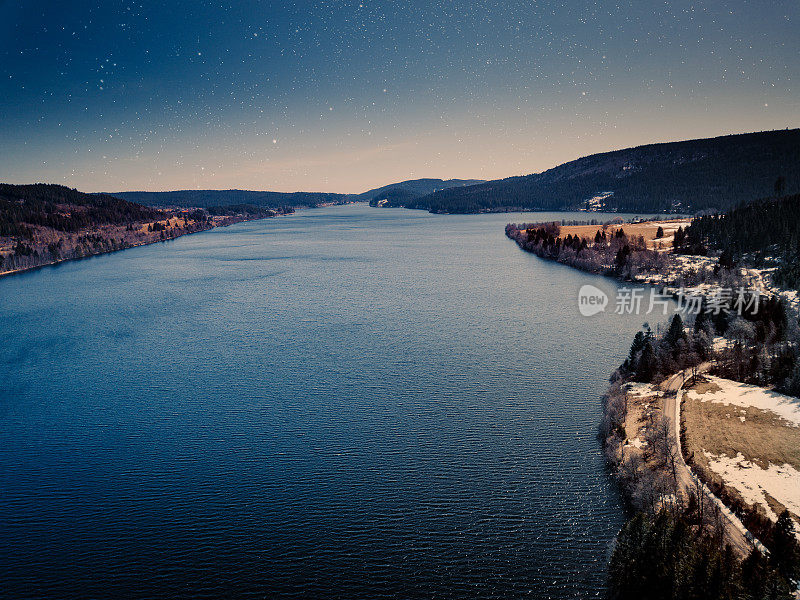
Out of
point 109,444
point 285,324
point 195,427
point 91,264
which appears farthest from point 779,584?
point 91,264

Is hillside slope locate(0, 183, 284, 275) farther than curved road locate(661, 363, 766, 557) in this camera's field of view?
Yes

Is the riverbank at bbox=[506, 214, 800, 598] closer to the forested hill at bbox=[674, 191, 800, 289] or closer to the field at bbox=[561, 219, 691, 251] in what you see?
the forested hill at bbox=[674, 191, 800, 289]

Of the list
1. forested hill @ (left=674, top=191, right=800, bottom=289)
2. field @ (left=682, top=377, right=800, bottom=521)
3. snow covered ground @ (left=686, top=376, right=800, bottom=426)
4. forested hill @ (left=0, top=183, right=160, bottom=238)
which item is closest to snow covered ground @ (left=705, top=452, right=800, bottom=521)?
field @ (left=682, top=377, right=800, bottom=521)

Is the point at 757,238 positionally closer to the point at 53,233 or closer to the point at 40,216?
the point at 53,233

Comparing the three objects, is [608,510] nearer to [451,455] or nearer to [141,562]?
[451,455]

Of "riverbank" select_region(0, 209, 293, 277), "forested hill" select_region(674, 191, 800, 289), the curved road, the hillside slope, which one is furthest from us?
the hillside slope
